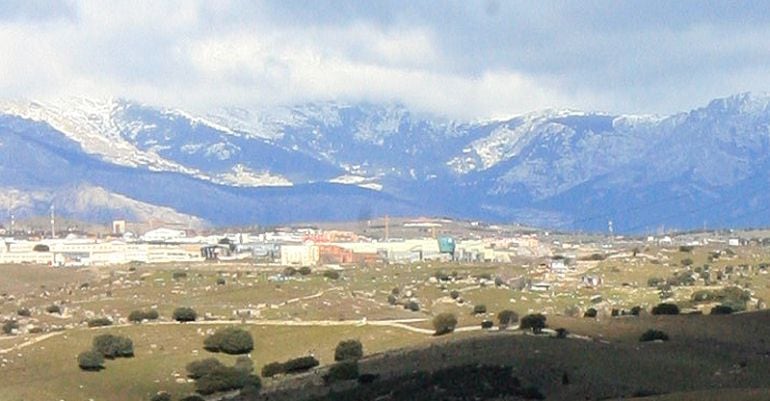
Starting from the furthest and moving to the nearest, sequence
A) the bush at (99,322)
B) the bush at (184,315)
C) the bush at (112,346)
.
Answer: the bush at (184,315), the bush at (99,322), the bush at (112,346)

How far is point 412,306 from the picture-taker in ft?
340

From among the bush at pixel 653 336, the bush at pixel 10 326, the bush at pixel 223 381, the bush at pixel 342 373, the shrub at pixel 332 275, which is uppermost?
the shrub at pixel 332 275

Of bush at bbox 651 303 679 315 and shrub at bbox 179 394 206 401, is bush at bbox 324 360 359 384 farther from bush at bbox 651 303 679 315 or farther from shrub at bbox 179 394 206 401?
bush at bbox 651 303 679 315

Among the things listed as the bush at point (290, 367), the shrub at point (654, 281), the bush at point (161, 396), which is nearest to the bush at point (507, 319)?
the bush at point (290, 367)

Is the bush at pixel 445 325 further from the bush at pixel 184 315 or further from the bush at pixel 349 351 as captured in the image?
the bush at pixel 184 315

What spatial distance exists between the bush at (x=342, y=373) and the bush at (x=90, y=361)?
1603 centimetres

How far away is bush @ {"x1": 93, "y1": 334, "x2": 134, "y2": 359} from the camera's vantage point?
70812 millimetres

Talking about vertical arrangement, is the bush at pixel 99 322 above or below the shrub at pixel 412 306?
above

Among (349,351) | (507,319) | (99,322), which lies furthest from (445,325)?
(99,322)

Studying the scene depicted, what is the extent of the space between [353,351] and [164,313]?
34.7m

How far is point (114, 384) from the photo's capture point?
65.7 meters

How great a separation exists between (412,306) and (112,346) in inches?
1433

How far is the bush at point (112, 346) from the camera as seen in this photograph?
70812 mm

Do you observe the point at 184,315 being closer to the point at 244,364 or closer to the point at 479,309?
the point at 479,309
